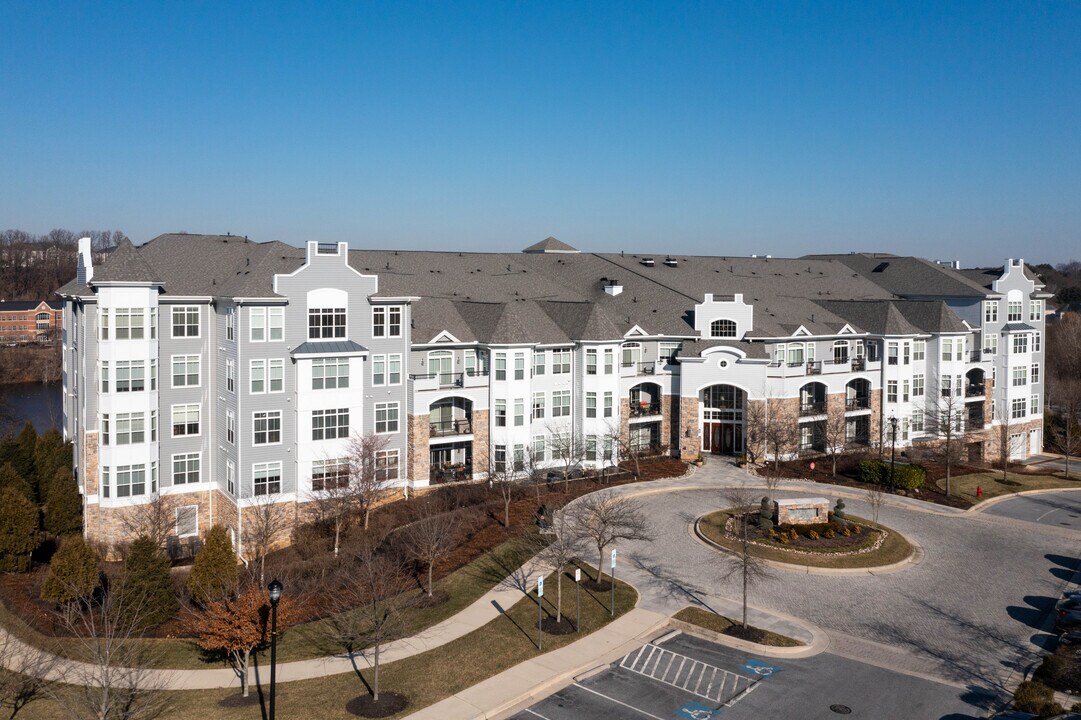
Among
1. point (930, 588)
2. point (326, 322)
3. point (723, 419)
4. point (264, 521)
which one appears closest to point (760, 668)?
point (930, 588)

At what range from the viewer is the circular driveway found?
2594 cm

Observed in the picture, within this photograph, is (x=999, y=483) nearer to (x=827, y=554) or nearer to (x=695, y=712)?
(x=827, y=554)

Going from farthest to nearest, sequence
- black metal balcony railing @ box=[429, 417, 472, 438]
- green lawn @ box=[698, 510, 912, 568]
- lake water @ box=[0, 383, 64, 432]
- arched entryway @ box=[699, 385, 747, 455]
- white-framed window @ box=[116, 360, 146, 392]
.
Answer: lake water @ box=[0, 383, 64, 432] < arched entryway @ box=[699, 385, 747, 455] < black metal balcony railing @ box=[429, 417, 472, 438] < white-framed window @ box=[116, 360, 146, 392] < green lawn @ box=[698, 510, 912, 568]

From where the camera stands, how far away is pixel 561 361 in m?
46.4

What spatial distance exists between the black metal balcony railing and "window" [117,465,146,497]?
13376 millimetres

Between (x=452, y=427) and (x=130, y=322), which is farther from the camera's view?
(x=452, y=427)

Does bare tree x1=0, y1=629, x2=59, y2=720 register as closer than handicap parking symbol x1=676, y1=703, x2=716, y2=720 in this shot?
No

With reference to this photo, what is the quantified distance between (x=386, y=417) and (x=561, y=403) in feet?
32.4

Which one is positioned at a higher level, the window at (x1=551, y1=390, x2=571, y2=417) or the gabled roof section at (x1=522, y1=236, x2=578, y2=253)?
the gabled roof section at (x1=522, y1=236, x2=578, y2=253)

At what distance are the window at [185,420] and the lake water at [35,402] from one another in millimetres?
42211

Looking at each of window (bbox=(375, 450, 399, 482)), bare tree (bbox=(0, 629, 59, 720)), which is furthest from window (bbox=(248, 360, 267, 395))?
bare tree (bbox=(0, 629, 59, 720))

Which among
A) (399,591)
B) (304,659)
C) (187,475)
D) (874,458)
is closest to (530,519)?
(399,591)

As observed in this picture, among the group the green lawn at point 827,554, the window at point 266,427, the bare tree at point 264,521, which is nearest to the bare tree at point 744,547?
the green lawn at point 827,554

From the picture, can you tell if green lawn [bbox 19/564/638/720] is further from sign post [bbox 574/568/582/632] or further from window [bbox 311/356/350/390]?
window [bbox 311/356/350/390]
